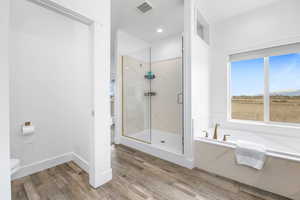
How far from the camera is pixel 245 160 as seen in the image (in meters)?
1.60

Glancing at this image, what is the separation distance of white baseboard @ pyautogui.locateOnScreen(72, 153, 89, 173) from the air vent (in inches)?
110

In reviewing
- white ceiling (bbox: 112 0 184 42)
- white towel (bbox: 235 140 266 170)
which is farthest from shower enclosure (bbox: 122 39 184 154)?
white towel (bbox: 235 140 266 170)

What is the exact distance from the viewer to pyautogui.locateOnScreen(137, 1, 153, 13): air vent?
208 centimetres

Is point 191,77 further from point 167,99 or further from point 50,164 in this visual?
point 50,164

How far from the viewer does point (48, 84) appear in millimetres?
2008

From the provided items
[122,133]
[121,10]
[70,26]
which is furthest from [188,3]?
[122,133]

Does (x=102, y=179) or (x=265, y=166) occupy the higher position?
(x=265, y=166)

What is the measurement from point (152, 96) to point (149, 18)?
1953 mm

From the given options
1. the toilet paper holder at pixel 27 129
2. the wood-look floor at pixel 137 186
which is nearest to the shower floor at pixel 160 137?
the wood-look floor at pixel 137 186

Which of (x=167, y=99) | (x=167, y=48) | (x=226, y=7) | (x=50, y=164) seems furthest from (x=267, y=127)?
(x=50, y=164)

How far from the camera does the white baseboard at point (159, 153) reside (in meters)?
2.03

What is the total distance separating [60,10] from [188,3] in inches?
71.8

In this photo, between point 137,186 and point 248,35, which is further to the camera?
point 248,35

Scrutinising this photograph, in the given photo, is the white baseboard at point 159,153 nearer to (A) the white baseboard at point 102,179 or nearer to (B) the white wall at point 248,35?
(A) the white baseboard at point 102,179
